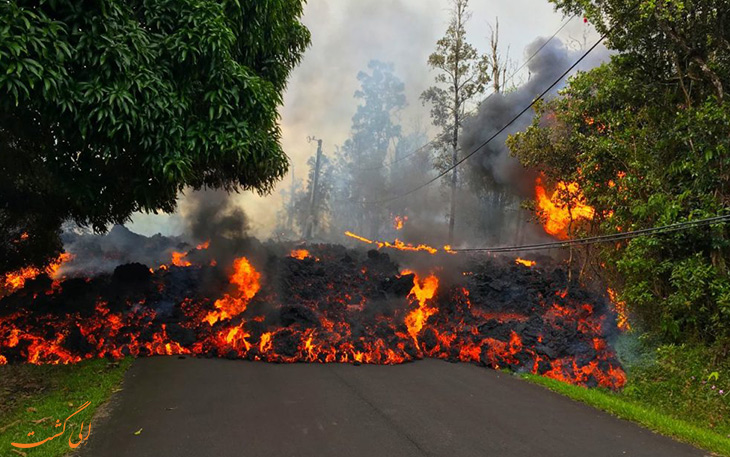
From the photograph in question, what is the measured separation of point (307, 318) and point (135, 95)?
832 centimetres

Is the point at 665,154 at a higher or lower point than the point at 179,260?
higher

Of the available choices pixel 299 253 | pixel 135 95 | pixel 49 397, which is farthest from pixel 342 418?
pixel 299 253

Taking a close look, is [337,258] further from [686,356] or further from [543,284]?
[686,356]

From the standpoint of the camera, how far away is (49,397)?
24.5ft

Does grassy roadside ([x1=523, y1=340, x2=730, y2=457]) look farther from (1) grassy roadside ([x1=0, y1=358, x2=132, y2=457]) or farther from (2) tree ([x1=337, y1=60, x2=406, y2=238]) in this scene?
(2) tree ([x1=337, y1=60, x2=406, y2=238])

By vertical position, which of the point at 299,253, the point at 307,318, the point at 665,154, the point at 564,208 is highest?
the point at 665,154

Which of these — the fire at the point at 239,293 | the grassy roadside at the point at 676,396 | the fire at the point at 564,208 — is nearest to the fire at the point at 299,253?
the fire at the point at 239,293

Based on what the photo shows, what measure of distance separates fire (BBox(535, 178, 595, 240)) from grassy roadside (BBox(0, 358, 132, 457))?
13.5m

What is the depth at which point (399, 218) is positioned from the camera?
47969mm

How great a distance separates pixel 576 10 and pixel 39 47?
11.9 metres

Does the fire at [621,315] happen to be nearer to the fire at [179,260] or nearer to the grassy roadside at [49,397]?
the grassy roadside at [49,397]

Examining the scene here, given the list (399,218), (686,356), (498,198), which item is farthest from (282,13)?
(399,218)

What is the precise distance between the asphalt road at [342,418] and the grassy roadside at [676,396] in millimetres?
412

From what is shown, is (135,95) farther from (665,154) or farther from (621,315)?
(621,315)
